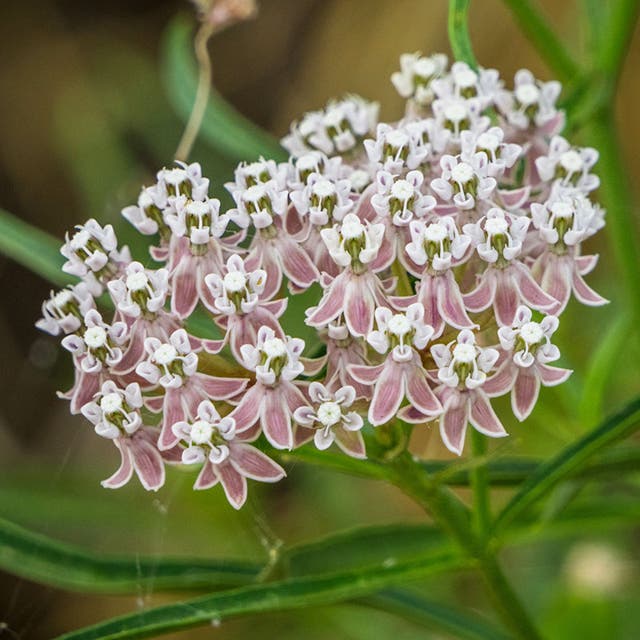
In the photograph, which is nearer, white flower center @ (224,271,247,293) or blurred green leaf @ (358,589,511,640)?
white flower center @ (224,271,247,293)

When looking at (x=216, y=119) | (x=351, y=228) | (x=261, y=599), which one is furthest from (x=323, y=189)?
(x=216, y=119)

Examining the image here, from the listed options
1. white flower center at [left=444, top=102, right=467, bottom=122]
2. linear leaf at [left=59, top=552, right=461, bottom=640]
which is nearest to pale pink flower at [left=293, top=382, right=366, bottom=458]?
linear leaf at [left=59, top=552, right=461, bottom=640]

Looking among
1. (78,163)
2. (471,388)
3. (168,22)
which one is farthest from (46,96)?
(471,388)

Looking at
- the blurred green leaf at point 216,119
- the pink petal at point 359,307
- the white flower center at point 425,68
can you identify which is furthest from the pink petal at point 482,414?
the blurred green leaf at point 216,119

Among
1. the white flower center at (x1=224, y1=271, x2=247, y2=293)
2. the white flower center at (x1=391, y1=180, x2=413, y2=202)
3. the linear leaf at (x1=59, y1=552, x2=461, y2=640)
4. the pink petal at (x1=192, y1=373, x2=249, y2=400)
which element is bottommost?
the linear leaf at (x1=59, y1=552, x2=461, y2=640)

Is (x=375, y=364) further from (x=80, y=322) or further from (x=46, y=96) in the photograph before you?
(x=46, y=96)

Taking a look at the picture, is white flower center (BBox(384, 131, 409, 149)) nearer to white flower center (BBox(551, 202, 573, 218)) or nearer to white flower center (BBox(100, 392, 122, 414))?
white flower center (BBox(551, 202, 573, 218))
